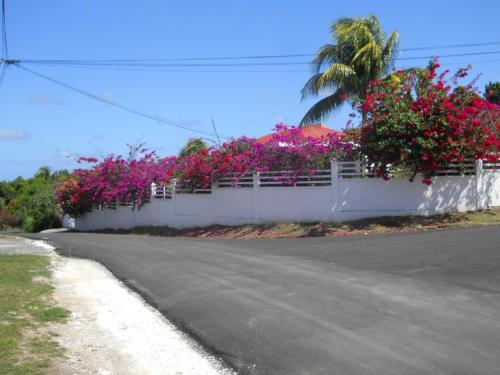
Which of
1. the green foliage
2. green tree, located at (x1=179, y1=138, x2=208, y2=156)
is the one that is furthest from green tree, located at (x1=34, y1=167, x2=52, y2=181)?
green tree, located at (x1=179, y1=138, x2=208, y2=156)

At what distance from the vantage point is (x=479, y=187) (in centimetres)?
1819

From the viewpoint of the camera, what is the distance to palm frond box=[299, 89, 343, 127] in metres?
24.7

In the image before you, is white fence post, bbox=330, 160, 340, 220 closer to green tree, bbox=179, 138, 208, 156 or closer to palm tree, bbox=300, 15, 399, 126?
palm tree, bbox=300, 15, 399, 126

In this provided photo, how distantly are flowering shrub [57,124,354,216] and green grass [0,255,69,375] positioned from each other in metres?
9.83

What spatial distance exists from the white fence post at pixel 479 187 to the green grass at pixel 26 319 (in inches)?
535

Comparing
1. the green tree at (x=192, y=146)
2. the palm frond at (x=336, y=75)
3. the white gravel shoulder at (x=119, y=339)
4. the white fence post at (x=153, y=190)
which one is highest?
the palm frond at (x=336, y=75)

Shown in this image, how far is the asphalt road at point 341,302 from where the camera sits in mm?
5496

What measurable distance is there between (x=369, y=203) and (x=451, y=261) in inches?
292

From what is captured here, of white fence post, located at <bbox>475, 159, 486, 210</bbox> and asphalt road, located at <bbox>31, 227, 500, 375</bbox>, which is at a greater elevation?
white fence post, located at <bbox>475, 159, 486, 210</bbox>

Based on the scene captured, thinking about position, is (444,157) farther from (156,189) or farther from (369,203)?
(156,189)

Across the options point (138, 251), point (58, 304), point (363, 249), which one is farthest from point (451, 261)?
point (138, 251)

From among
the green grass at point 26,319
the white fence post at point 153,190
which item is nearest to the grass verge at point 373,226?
the white fence post at point 153,190

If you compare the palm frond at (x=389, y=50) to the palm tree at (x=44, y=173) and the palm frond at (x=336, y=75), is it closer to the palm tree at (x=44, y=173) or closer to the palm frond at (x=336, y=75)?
the palm frond at (x=336, y=75)

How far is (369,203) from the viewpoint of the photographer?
17.7m
